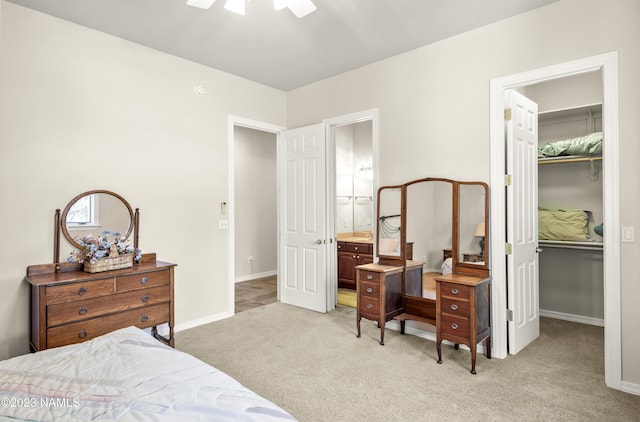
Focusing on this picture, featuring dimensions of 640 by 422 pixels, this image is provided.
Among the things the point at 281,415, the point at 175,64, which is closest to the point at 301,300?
the point at 175,64

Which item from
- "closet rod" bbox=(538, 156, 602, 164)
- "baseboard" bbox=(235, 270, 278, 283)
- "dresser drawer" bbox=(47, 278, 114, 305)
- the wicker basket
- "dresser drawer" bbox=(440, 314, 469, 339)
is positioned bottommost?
"baseboard" bbox=(235, 270, 278, 283)

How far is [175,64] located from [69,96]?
1.10 m

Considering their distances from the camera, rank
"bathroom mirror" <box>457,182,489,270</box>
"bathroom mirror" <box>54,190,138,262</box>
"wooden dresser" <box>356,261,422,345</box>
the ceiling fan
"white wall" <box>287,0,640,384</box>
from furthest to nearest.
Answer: "wooden dresser" <box>356,261,422,345</box>, "bathroom mirror" <box>457,182,489,270</box>, "bathroom mirror" <box>54,190,138,262</box>, "white wall" <box>287,0,640,384</box>, the ceiling fan

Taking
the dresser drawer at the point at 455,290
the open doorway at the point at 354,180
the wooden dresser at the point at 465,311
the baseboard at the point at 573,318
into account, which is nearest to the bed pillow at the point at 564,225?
the baseboard at the point at 573,318

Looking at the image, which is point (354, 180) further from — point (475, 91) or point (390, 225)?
point (475, 91)

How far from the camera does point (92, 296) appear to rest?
2.67m

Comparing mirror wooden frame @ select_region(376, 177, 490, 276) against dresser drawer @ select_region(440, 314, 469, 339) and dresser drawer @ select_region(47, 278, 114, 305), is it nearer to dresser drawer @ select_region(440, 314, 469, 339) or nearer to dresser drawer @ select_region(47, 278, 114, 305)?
dresser drawer @ select_region(440, 314, 469, 339)

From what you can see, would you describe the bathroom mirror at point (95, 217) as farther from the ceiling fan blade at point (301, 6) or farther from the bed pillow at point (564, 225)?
the bed pillow at point (564, 225)

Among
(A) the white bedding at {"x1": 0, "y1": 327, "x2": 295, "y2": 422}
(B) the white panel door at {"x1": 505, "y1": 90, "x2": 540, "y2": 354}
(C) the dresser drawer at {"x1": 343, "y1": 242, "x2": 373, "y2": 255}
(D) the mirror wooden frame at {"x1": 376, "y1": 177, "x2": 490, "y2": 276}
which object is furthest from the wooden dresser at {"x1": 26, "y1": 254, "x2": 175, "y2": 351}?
(B) the white panel door at {"x1": 505, "y1": 90, "x2": 540, "y2": 354}

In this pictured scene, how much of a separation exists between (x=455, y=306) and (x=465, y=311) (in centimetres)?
9

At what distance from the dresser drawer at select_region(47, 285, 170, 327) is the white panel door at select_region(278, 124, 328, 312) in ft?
5.95

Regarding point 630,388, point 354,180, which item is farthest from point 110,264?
point 354,180

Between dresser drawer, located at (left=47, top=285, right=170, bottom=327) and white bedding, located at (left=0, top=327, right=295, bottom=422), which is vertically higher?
white bedding, located at (left=0, top=327, right=295, bottom=422)

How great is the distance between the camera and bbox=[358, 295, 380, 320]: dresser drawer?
11.1ft
